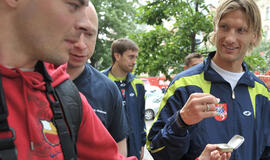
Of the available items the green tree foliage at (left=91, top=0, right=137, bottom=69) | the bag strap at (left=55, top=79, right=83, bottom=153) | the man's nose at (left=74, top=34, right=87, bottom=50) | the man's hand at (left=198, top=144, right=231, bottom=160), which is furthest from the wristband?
the green tree foliage at (left=91, top=0, right=137, bottom=69)

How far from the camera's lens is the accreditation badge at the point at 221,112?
191 cm

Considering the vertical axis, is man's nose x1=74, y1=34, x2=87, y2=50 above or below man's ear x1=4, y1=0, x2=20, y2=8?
below

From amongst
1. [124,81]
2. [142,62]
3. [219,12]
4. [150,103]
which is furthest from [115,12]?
[219,12]

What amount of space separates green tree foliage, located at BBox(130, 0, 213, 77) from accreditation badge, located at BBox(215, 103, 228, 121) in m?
3.44

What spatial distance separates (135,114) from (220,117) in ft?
6.69

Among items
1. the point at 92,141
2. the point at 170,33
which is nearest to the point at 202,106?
the point at 92,141

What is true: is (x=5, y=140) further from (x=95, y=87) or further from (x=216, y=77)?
(x=216, y=77)

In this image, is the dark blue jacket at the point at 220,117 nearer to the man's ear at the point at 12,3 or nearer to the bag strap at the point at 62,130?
the bag strap at the point at 62,130

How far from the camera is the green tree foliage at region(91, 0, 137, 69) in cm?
2063

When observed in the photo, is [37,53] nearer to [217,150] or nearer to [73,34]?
[73,34]

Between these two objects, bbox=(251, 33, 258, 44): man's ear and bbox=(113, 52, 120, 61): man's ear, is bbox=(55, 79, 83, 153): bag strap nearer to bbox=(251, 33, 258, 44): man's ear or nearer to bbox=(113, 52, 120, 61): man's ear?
bbox=(251, 33, 258, 44): man's ear

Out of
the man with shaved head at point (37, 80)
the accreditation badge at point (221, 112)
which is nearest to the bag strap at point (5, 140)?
the man with shaved head at point (37, 80)

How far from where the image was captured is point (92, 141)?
124 cm

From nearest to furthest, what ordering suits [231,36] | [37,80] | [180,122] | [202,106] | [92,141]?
[37,80], [92,141], [202,106], [180,122], [231,36]
